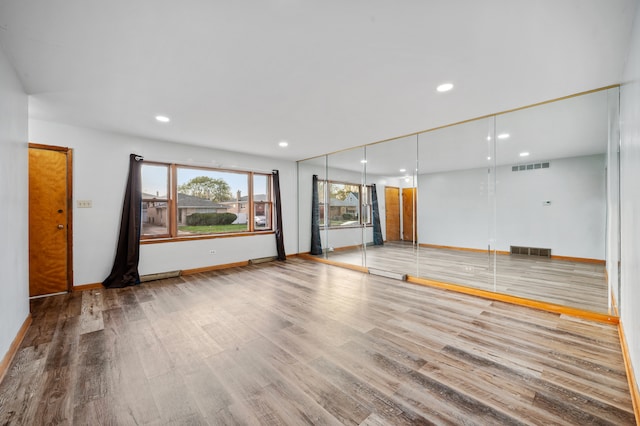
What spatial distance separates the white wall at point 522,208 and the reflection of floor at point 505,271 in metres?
0.26

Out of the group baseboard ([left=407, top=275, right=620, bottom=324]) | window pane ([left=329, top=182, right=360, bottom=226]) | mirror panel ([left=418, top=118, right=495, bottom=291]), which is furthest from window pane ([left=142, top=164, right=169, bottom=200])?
baseboard ([left=407, top=275, right=620, bottom=324])

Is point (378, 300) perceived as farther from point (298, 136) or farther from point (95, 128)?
point (95, 128)

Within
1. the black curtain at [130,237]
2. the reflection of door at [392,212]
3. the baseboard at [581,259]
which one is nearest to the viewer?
the baseboard at [581,259]

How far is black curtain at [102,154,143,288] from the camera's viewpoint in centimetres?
420

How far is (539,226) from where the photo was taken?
4832mm

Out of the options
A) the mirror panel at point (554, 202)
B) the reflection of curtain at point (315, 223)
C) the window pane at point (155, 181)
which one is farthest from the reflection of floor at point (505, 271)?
the window pane at point (155, 181)

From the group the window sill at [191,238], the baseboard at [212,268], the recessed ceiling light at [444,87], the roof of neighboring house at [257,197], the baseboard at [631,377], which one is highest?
the recessed ceiling light at [444,87]

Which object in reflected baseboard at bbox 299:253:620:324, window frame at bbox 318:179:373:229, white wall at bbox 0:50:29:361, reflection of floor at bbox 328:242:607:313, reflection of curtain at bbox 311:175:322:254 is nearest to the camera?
white wall at bbox 0:50:29:361

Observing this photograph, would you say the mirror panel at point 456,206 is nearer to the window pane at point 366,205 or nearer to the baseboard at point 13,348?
the window pane at point 366,205

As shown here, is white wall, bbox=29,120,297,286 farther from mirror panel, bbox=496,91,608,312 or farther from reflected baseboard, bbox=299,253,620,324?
mirror panel, bbox=496,91,608,312

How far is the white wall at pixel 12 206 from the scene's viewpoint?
2057 mm

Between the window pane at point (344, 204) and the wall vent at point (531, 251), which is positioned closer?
the wall vent at point (531, 251)

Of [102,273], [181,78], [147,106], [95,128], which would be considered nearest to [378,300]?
[181,78]

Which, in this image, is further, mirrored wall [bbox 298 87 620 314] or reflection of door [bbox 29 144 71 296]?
reflection of door [bbox 29 144 71 296]
